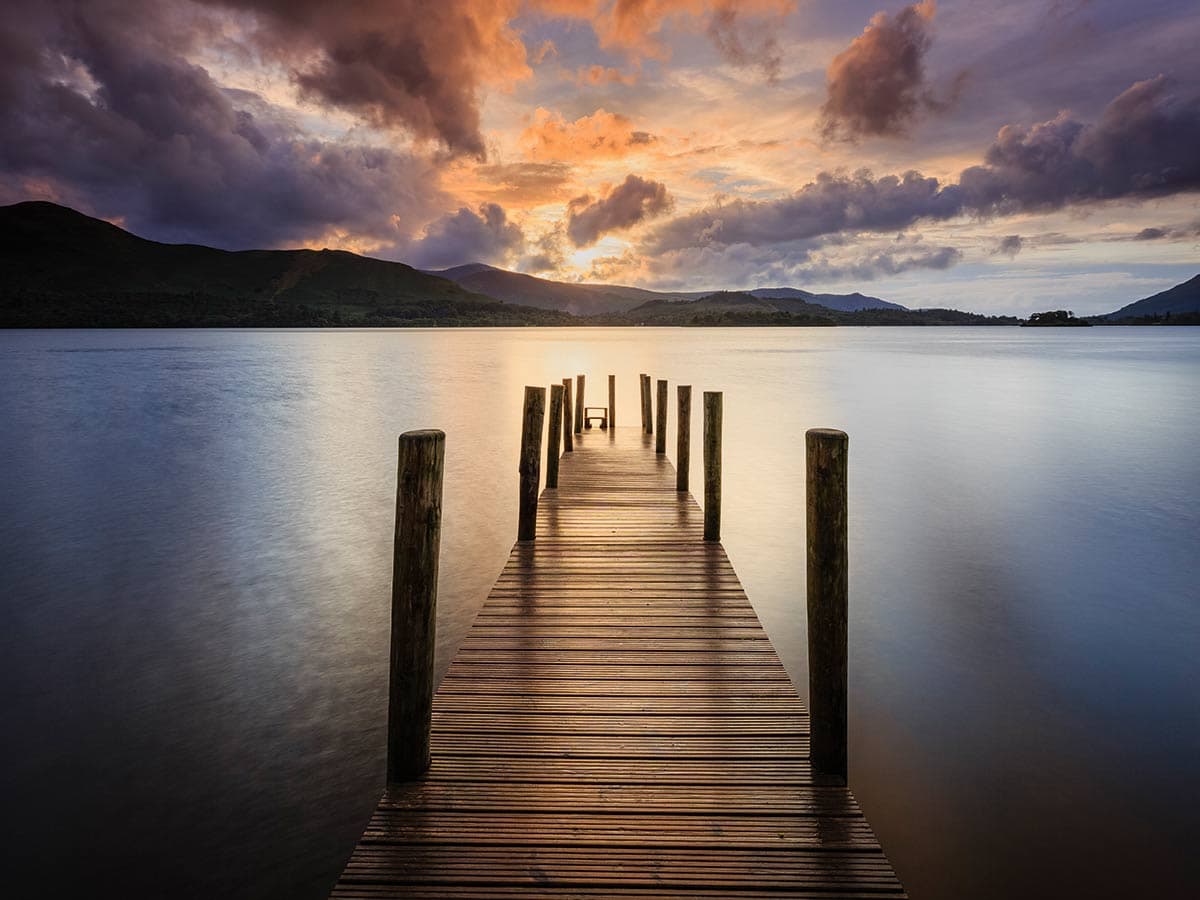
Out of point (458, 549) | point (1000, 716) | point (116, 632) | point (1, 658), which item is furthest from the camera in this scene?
point (458, 549)

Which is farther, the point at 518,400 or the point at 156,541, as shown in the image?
the point at 518,400

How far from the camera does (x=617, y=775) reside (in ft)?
13.1

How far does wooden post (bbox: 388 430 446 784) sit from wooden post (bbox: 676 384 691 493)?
7.91m

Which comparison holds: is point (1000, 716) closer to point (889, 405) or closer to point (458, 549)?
point (458, 549)

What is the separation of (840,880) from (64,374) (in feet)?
199

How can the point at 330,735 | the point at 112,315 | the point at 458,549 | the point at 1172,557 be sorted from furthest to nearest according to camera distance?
the point at 112,315 < the point at 458,549 < the point at 1172,557 < the point at 330,735

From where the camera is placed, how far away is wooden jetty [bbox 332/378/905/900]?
10.7ft

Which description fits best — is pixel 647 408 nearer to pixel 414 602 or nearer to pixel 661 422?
pixel 661 422

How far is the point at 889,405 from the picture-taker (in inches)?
1396

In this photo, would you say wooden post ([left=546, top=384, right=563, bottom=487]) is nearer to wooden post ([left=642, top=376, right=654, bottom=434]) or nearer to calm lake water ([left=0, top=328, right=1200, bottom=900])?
calm lake water ([left=0, top=328, right=1200, bottom=900])

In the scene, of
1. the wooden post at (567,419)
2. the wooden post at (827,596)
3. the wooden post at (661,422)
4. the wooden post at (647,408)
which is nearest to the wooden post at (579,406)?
the wooden post at (567,419)

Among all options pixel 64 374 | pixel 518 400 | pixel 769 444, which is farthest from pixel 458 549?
pixel 64 374

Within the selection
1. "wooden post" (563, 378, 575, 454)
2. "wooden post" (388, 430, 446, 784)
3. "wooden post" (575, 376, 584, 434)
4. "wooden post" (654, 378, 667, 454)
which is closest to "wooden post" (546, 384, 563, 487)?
"wooden post" (563, 378, 575, 454)

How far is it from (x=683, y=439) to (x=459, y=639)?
17.9ft
